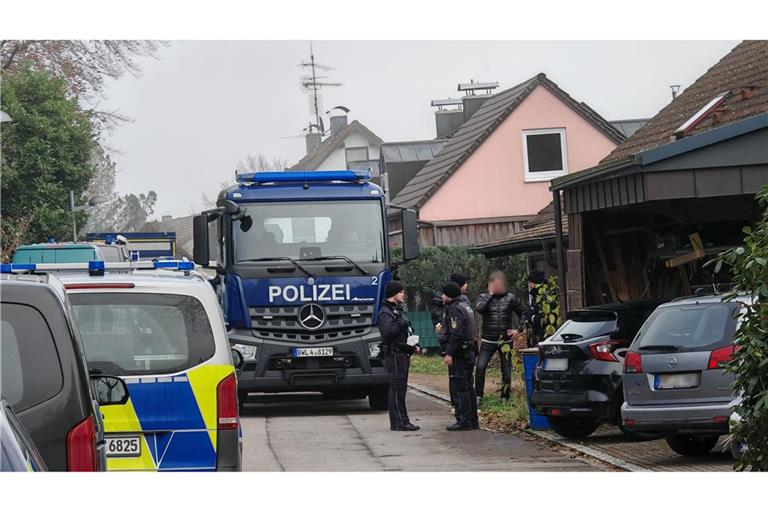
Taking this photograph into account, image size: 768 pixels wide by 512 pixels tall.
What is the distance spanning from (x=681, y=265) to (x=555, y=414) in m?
4.29

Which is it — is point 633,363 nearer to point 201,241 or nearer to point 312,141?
point 201,241

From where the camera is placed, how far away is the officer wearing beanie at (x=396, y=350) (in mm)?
16094

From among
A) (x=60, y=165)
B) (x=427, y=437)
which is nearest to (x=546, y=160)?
(x=60, y=165)

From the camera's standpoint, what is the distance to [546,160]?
39969mm

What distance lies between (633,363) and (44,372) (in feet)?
23.0

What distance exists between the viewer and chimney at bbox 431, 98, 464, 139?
174ft

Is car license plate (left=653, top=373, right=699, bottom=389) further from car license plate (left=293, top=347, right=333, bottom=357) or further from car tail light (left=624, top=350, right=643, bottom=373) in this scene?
car license plate (left=293, top=347, right=333, bottom=357)

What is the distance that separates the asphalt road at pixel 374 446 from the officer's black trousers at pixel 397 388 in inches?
9.4

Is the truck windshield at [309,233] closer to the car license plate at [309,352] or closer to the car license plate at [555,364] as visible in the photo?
the car license plate at [309,352]

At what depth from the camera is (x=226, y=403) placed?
27.7ft

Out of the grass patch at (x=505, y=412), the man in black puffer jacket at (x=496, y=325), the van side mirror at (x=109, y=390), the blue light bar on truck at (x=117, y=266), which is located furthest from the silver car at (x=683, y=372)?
the man in black puffer jacket at (x=496, y=325)

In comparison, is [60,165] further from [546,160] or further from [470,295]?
[546,160]

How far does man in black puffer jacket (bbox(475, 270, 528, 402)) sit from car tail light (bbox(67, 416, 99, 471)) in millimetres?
11994

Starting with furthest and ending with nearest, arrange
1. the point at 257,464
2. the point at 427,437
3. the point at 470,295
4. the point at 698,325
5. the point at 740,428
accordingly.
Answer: the point at 470,295
the point at 427,437
the point at 257,464
the point at 698,325
the point at 740,428
